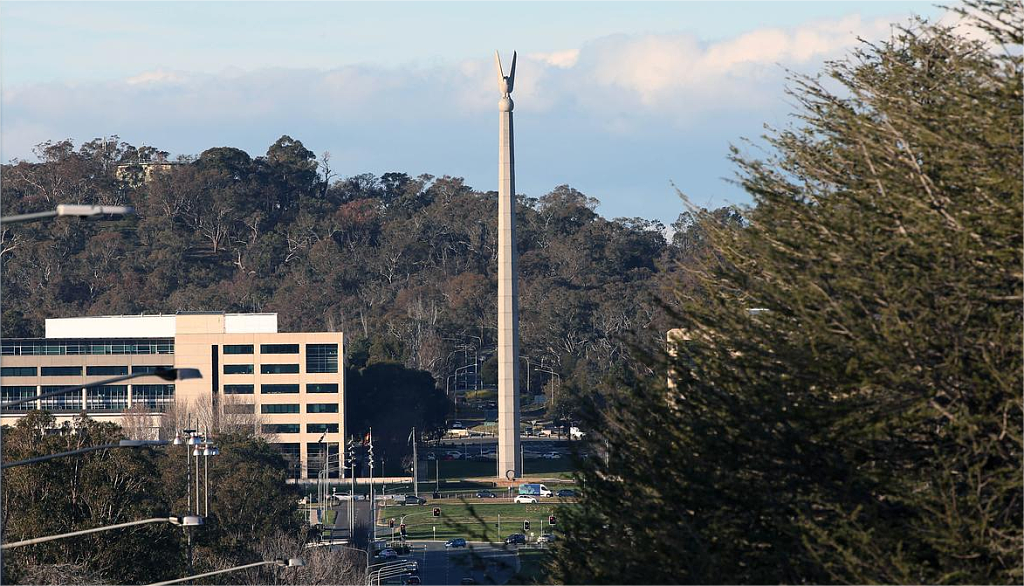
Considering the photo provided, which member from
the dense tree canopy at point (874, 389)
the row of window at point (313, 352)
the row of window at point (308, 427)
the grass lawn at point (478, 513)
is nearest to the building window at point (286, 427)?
the row of window at point (308, 427)

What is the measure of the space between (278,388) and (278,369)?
5.08 feet

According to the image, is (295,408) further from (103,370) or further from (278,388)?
(103,370)

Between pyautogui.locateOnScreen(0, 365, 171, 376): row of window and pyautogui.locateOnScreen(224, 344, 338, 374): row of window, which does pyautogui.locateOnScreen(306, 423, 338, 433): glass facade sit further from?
pyautogui.locateOnScreen(0, 365, 171, 376): row of window

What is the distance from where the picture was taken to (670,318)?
75.6ft

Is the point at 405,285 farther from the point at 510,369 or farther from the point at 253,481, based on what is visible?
the point at 253,481

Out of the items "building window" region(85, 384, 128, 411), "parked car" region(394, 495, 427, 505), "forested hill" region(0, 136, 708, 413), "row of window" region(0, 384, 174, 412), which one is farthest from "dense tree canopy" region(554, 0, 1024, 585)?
"forested hill" region(0, 136, 708, 413)

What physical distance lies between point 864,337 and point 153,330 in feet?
393

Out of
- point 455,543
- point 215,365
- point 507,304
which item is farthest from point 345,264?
point 455,543

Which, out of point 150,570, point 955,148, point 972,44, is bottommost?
point 150,570

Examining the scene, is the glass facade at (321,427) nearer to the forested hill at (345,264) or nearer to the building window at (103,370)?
the building window at (103,370)

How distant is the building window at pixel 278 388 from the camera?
130 m

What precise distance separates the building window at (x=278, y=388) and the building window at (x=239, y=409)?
17.1 ft

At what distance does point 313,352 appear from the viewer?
5123 inches

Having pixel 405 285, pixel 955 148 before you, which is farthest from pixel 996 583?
pixel 405 285
